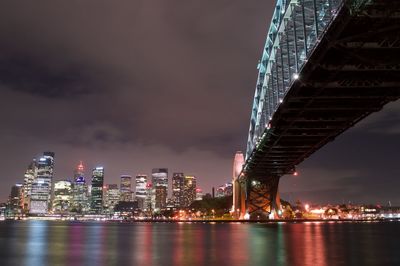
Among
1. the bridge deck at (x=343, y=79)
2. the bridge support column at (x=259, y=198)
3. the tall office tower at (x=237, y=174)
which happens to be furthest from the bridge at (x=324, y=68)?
the tall office tower at (x=237, y=174)

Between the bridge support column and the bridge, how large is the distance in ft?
122

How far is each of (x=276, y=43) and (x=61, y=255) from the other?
1068 inches

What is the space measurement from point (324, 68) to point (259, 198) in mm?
84302

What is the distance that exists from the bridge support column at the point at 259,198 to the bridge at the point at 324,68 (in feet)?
122

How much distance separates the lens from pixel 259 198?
11300cm

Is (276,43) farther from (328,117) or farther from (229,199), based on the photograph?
(229,199)

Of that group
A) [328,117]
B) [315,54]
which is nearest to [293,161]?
[328,117]

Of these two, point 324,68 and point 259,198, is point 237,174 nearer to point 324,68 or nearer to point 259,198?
point 259,198

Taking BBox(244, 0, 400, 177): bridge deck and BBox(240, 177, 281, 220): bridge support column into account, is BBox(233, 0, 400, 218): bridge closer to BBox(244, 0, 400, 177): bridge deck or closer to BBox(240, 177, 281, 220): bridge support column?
BBox(244, 0, 400, 177): bridge deck

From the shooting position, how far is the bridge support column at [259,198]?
106938 mm

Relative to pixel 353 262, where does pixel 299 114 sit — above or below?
above

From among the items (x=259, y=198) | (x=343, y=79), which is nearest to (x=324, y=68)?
(x=343, y=79)

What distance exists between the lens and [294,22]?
36875 mm

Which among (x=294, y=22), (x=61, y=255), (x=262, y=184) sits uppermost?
(x=294, y=22)
